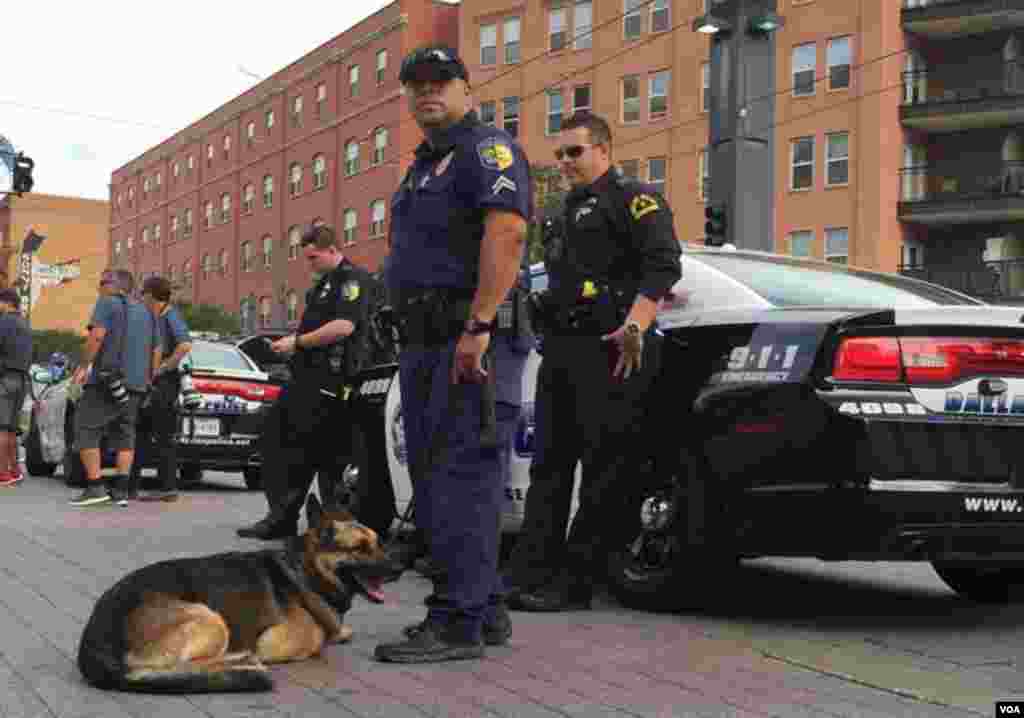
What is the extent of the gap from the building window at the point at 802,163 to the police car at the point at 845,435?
33.4m

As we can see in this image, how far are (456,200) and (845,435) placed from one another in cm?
158

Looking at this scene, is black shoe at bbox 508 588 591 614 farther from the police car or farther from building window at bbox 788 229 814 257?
building window at bbox 788 229 814 257

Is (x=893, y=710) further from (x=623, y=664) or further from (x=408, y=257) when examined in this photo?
(x=408, y=257)

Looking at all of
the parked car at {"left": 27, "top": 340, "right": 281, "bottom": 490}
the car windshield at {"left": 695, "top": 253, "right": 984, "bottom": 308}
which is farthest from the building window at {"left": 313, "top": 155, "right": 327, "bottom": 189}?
the car windshield at {"left": 695, "top": 253, "right": 984, "bottom": 308}

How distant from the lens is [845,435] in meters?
4.58

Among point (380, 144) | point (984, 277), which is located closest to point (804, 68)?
point (984, 277)

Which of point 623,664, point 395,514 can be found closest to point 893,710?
point 623,664

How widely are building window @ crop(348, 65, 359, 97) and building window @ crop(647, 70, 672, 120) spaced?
49.5 ft

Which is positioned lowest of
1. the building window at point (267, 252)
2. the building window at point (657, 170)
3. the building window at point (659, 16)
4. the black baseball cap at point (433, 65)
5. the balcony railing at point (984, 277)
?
the black baseball cap at point (433, 65)

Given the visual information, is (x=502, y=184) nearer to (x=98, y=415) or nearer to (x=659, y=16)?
(x=98, y=415)

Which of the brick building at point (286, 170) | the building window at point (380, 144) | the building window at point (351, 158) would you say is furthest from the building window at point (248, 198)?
the building window at point (380, 144)

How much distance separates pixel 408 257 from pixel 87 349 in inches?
243

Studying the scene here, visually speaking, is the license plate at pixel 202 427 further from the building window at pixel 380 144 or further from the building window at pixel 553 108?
the building window at pixel 380 144

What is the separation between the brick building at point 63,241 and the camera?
296 ft
